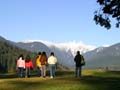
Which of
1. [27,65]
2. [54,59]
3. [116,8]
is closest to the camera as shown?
[116,8]

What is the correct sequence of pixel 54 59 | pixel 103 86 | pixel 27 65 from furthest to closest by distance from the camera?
pixel 27 65 → pixel 54 59 → pixel 103 86

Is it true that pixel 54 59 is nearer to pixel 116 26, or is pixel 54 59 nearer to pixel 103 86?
pixel 116 26

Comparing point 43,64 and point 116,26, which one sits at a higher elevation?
point 116,26

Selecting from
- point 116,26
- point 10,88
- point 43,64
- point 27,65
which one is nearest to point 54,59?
point 43,64

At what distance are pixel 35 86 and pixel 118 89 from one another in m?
7.46

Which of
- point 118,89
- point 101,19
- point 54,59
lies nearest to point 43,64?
point 54,59

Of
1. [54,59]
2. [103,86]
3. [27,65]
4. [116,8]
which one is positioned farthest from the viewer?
[27,65]

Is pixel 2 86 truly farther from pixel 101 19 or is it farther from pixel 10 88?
pixel 101 19

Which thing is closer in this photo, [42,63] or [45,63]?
[42,63]

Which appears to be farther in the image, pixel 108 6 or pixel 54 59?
pixel 54 59

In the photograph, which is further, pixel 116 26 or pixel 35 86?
pixel 116 26

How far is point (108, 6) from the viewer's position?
46.0m

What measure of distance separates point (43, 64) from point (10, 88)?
39.8 feet

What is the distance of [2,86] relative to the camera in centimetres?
4038
